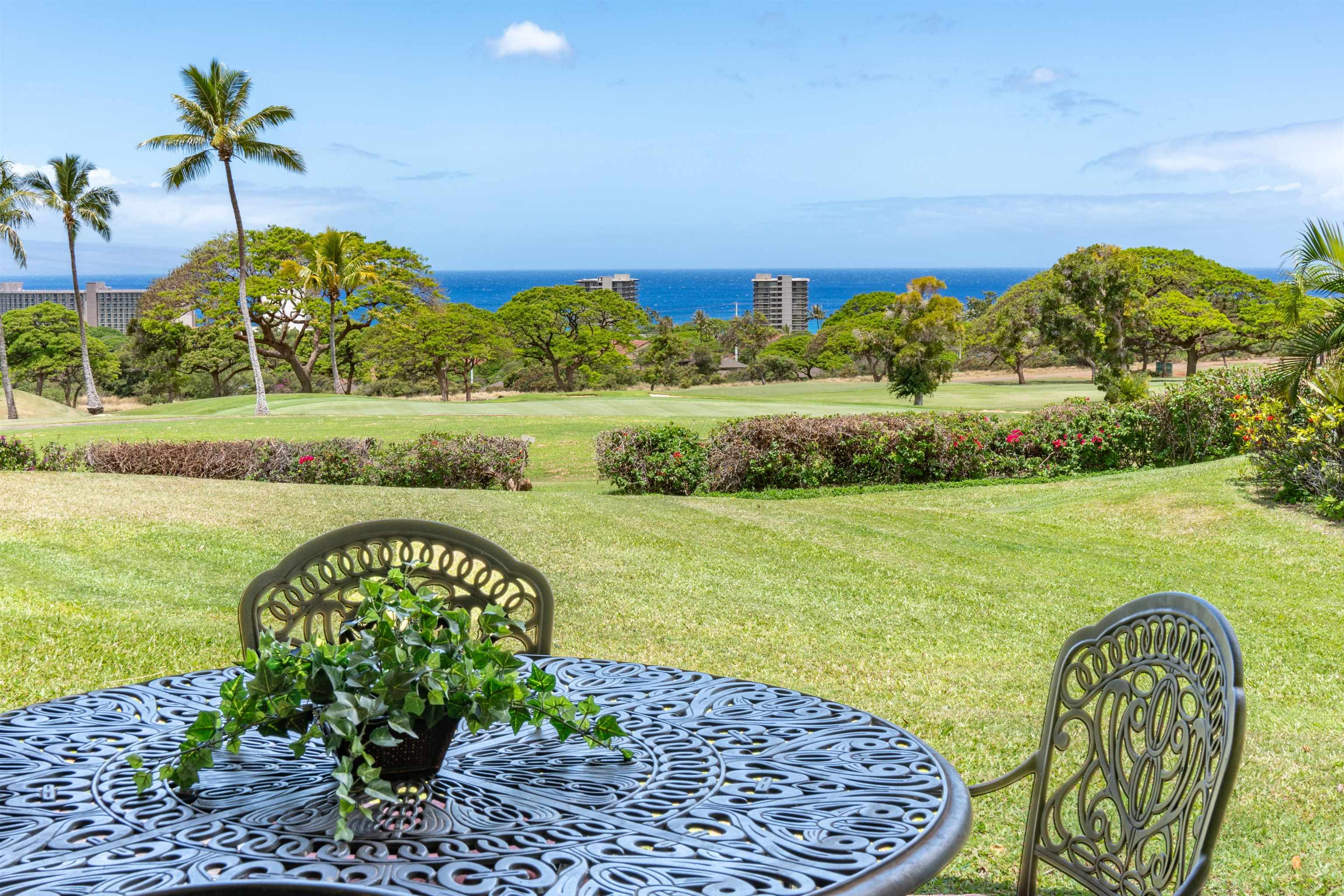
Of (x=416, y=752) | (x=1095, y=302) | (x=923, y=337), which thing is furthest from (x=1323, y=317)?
(x=1095, y=302)

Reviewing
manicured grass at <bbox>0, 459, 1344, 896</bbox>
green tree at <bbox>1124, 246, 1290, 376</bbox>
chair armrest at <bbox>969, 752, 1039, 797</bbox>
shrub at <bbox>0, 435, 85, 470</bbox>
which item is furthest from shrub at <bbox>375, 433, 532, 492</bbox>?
green tree at <bbox>1124, 246, 1290, 376</bbox>

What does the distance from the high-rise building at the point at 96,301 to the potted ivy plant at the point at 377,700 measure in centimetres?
6733

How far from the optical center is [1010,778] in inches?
85.6

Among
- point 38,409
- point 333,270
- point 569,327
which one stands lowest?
point 38,409

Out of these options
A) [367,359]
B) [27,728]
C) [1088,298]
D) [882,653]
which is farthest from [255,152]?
[27,728]

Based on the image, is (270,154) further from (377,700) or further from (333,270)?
(377,700)

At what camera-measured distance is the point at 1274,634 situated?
20.5 feet

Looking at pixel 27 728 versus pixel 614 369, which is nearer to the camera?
pixel 27 728

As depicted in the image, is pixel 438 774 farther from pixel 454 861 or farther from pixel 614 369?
pixel 614 369

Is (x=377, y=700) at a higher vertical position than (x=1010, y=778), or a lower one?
higher

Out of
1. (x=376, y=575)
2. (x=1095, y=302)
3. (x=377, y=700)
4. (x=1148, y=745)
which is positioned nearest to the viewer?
(x=377, y=700)

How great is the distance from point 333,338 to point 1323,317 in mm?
32742

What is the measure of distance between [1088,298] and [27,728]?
3062 centimetres

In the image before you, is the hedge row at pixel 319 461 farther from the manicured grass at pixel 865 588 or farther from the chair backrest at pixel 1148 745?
the chair backrest at pixel 1148 745
